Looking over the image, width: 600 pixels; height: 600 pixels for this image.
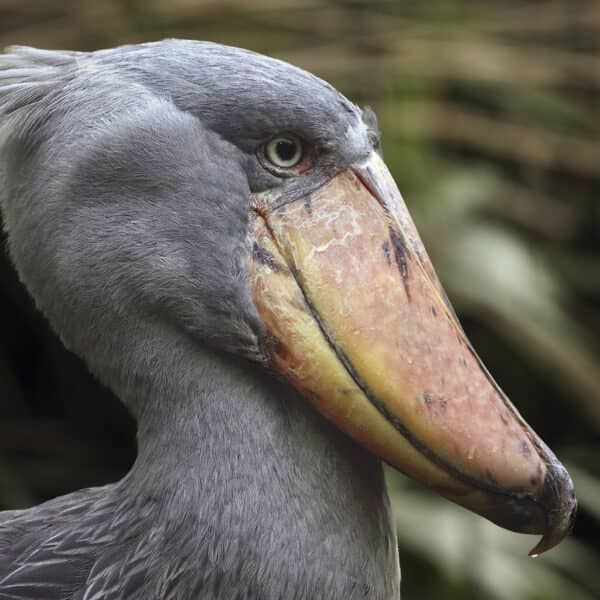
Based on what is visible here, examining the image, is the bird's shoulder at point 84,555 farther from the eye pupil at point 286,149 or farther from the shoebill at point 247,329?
the eye pupil at point 286,149

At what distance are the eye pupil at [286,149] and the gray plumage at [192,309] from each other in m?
0.02

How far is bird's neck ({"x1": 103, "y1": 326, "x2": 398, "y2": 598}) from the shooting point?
136 centimetres

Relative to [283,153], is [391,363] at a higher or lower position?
lower

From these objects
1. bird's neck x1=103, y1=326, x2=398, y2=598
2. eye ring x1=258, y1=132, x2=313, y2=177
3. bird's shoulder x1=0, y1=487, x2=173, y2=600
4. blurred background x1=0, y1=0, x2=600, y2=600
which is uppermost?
eye ring x1=258, y1=132, x2=313, y2=177

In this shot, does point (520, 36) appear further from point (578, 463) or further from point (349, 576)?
point (349, 576)

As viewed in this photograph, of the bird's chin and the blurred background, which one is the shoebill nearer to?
the bird's chin

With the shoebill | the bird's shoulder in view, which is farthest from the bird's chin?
the bird's shoulder

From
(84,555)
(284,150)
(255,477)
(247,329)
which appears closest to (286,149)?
(284,150)

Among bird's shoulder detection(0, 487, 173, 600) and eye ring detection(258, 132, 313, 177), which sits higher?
eye ring detection(258, 132, 313, 177)

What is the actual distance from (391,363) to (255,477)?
22 centimetres

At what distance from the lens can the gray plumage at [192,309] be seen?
1362 mm

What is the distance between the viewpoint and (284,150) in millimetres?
1384

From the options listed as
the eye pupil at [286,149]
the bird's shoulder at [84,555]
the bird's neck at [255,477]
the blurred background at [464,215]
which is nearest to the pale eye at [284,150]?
the eye pupil at [286,149]

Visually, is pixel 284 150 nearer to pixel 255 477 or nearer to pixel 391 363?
pixel 391 363
